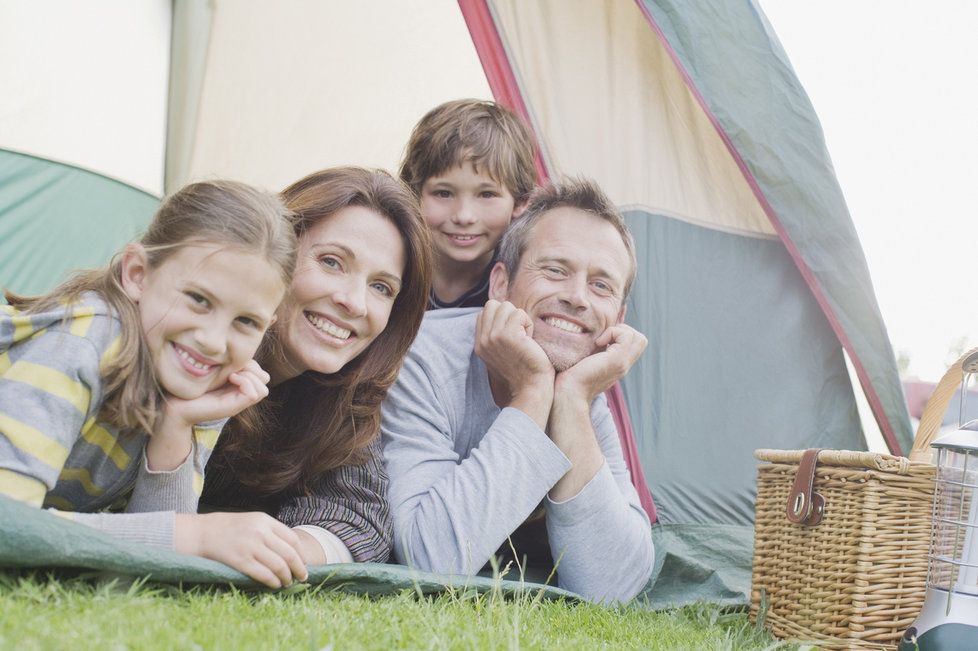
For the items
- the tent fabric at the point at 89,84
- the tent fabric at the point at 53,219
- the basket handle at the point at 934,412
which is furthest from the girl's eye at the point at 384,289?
the tent fabric at the point at 89,84

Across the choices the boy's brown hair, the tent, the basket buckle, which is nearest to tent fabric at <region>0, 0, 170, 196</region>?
the tent

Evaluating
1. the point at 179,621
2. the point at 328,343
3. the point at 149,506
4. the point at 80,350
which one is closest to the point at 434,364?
the point at 328,343

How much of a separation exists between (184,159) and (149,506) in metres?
2.01

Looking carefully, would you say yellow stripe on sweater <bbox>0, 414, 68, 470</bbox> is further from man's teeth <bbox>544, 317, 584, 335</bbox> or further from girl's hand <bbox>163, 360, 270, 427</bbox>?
man's teeth <bbox>544, 317, 584, 335</bbox>

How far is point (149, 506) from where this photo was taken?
144cm

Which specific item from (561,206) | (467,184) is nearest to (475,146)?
(467,184)

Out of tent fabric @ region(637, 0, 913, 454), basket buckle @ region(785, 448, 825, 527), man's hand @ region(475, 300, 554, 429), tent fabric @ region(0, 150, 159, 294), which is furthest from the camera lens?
tent fabric @ region(0, 150, 159, 294)

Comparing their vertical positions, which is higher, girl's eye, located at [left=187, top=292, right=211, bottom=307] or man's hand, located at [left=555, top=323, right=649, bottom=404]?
girl's eye, located at [left=187, top=292, right=211, bottom=307]

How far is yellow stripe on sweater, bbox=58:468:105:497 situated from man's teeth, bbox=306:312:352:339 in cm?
44

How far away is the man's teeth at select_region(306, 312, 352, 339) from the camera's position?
1.67 metres

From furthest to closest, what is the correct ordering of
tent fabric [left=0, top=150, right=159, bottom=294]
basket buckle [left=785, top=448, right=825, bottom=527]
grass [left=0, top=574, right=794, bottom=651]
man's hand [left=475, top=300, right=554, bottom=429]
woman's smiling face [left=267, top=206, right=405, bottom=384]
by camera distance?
tent fabric [left=0, top=150, right=159, bottom=294], man's hand [left=475, top=300, right=554, bottom=429], woman's smiling face [left=267, top=206, right=405, bottom=384], basket buckle [left=785, top=448, right=825, bottom=527], grass [left=0, top=574, right=794, bottom=651]

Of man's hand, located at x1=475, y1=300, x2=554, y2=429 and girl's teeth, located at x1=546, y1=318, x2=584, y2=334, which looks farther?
girl's teeth, located at x1=546, y1=318, x2=584, y2=334

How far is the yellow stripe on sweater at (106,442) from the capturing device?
1371 millimetres

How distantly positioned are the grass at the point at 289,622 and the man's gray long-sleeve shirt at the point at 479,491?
0.54ft
